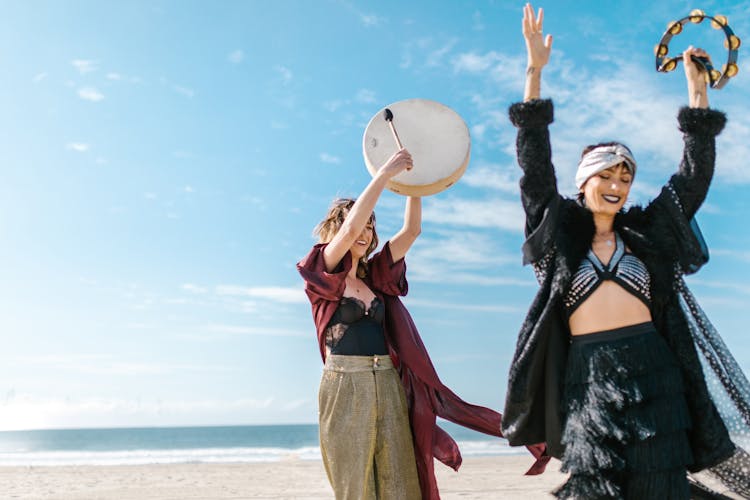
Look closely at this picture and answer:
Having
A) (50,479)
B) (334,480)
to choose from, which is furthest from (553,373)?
(50,479)

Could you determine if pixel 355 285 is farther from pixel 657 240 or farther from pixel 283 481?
pixel 283 481

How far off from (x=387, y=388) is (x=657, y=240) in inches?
63.9

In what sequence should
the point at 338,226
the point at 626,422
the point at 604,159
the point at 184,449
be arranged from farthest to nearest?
the point at 184,449 < the point at 338,226 < the point at 604,159 < the point at 626,422

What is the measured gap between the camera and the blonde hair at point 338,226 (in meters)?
4.32

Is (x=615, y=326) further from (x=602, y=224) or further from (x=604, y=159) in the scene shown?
(x=604, y=159)

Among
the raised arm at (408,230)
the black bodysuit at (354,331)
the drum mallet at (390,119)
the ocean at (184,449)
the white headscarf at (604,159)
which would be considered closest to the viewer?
the white headscarf at (604,159)

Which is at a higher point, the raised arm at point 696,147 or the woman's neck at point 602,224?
the raised arm at point 696,147

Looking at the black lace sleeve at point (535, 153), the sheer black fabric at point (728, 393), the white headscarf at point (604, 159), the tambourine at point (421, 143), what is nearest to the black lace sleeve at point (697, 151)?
the white headscarf at point (604, 159)

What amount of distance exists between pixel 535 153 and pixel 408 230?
53.9 inches

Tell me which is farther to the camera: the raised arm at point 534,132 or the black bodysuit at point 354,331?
the black bodysuit at point 354,331

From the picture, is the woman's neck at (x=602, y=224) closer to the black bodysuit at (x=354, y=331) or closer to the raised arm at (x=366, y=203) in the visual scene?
the raised arm at (x=366, y=203)

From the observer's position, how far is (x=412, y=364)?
4.20 m

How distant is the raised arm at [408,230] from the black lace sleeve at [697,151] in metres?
1.54

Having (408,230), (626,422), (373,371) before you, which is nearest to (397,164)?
(408,230)
